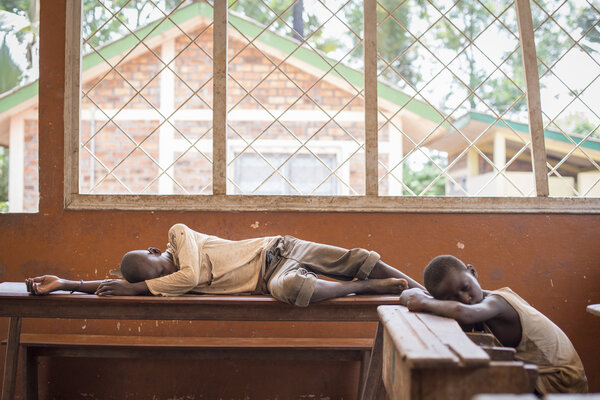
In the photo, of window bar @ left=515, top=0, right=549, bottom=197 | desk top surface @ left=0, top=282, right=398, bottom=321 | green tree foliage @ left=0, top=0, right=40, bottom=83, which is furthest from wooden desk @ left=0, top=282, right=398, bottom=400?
green tree foliage @ left=0, top=0, right=40, bottom=83

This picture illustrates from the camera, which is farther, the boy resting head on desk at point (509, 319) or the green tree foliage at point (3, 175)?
the green tree foliage at point (3, 175)

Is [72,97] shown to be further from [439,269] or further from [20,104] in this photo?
[20,104]

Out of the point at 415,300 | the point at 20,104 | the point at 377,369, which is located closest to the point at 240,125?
the point at 20,104

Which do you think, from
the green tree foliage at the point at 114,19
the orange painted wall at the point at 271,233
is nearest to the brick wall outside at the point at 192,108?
the green tree foliage at the point at 114,19

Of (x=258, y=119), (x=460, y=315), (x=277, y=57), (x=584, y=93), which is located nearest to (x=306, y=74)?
(x=277, y=57)

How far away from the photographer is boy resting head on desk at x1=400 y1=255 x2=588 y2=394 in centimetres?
203

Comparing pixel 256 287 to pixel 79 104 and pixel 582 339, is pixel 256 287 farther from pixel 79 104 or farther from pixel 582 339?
pixel 582 339

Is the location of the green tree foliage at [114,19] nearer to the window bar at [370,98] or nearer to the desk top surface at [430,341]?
the window bar at [370,98]

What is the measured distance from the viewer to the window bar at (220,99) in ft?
11.5

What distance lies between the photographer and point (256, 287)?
2.96m

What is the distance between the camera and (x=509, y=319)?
2.14m

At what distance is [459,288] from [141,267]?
5.39 ft

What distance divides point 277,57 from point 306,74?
540mm

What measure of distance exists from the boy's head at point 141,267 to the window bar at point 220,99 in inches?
29.5
